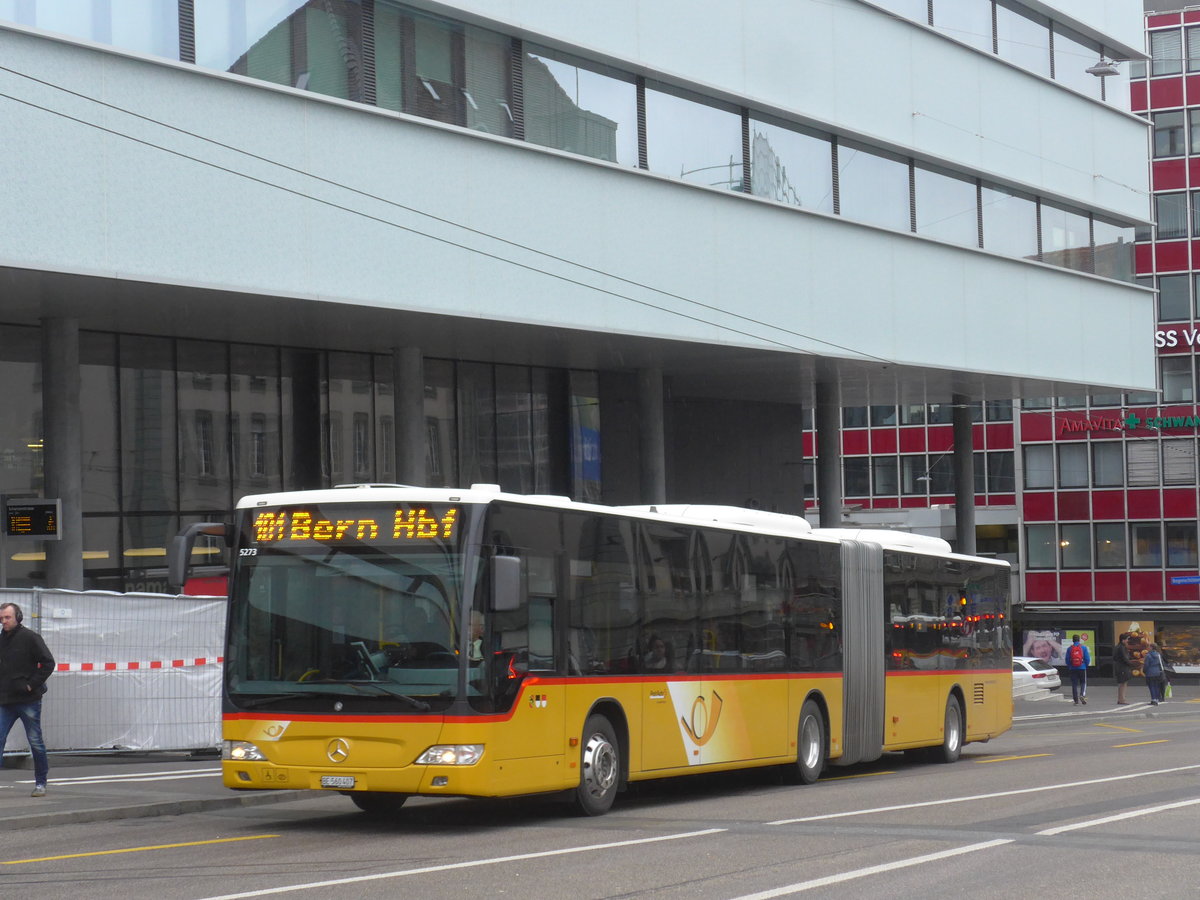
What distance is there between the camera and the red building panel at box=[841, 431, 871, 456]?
7943cm

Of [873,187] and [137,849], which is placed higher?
[873,187]

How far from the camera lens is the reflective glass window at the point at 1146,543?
70.4m

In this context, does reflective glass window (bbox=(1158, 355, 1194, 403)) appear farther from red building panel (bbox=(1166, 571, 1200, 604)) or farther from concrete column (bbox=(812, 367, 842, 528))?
concrete column (bbox=(812, 367, 842, 528))

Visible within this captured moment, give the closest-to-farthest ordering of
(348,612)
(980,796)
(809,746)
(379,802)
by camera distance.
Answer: (348,612), (379,802), (980,796), (809,746)

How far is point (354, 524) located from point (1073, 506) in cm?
6336

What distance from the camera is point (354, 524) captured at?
44.4ft

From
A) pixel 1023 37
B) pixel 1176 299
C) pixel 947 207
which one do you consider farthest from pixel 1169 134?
pixel 947 207

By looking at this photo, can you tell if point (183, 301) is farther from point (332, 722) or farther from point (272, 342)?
point (332, 722)

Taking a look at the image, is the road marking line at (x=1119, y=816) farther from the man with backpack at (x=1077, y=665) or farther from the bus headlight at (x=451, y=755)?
the man with backpack at (x=1077, y=665)

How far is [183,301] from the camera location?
2195cm

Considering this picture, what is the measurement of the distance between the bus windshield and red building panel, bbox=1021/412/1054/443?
62730 millimetres

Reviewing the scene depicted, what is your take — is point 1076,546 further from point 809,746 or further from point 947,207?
point 809,746

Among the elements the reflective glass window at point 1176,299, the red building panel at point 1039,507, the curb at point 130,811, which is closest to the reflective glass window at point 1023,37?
the curb at point 130,811

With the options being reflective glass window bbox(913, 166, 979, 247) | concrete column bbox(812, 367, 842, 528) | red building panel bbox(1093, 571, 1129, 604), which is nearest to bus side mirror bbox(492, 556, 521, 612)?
concrete column bbox(812, 367, 842, 528)
